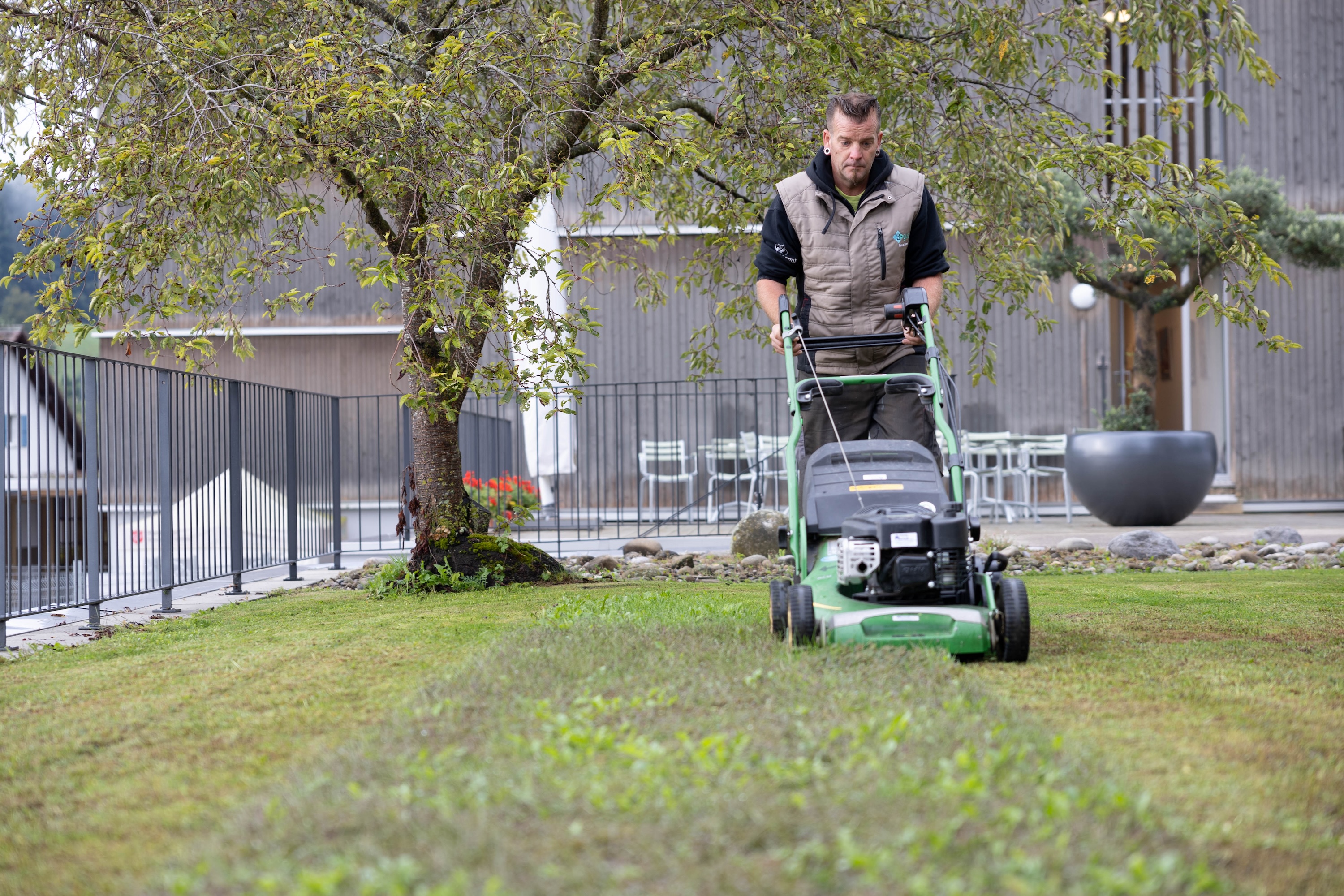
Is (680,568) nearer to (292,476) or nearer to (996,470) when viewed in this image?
(292,476)

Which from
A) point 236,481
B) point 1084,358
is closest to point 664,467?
point 1084,358

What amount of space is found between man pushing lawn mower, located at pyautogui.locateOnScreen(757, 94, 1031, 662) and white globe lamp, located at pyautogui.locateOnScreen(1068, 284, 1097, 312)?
9420mm

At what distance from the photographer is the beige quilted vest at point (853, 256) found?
3.97 m

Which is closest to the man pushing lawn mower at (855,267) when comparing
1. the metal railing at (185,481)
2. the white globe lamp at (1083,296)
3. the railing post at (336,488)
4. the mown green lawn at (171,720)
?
the mown green lawn at (171,720)

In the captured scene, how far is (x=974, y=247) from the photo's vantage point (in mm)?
6590

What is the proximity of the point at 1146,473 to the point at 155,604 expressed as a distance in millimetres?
7497

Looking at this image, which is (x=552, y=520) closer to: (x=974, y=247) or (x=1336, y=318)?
(x=974, y=247)

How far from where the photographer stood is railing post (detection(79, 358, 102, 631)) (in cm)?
526

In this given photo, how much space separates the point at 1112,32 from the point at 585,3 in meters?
2.84

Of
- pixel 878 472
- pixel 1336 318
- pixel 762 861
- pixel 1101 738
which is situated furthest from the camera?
pixel 1336 318

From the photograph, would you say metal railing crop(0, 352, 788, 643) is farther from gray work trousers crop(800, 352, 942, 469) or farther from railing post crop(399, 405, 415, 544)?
gray work trousers crop(800, 352, 942, 469)

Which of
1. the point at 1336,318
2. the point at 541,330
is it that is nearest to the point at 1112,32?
the point at 541,330

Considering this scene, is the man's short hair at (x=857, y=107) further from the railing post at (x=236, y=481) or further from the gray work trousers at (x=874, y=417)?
the railing post at (x=236, y=481)

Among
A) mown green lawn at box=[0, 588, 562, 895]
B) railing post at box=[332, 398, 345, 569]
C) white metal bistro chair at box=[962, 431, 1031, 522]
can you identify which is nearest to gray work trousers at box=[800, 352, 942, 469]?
mown green lawn at box=[0, 588, 562, 895]
